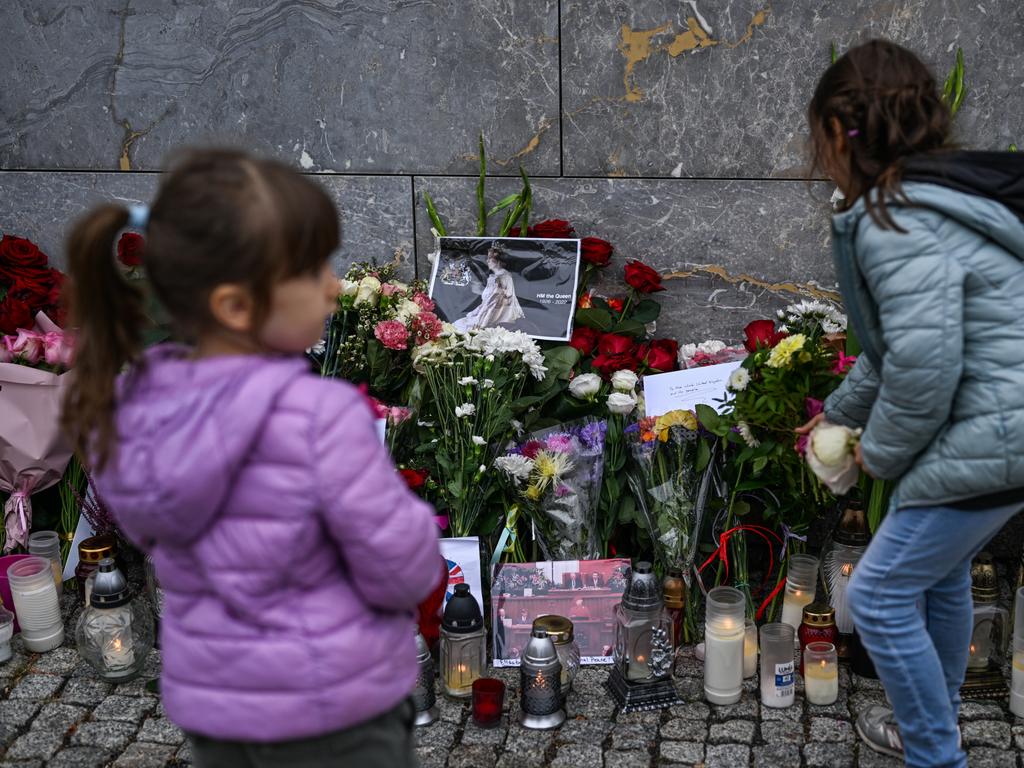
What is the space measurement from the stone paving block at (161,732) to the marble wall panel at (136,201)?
1861 millimetres

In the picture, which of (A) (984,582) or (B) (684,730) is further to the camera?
(A) (984,582)

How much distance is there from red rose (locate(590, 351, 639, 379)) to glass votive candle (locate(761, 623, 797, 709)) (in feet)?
3.28

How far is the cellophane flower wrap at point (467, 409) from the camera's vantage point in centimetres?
345

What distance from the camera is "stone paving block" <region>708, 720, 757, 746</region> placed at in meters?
2.94

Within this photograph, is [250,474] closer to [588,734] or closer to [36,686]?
[588,734]

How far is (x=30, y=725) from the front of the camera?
3.12 metres

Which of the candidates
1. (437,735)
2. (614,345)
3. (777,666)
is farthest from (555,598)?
(614,345)

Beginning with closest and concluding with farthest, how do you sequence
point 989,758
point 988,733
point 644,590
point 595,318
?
point 989,758 → point 988,733 → point 644,590 → point 595,318

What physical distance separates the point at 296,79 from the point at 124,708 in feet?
7.61

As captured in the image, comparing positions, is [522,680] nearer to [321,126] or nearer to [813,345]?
[813,345]

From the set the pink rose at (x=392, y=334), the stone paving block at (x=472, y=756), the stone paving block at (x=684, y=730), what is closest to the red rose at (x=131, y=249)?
the pink rose at (x=392, y=334)

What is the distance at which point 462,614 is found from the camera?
10.2 ft

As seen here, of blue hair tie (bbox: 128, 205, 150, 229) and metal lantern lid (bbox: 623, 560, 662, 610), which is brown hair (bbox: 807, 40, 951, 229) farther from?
blue hair tie (bbox: 128, 205, 150, 229)

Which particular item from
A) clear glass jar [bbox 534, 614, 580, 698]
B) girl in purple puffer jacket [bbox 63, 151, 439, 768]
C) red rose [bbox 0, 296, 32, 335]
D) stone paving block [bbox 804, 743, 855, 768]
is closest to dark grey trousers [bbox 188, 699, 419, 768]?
girl in purple puffer jacket [bbox 63, 151, 439, 768]
